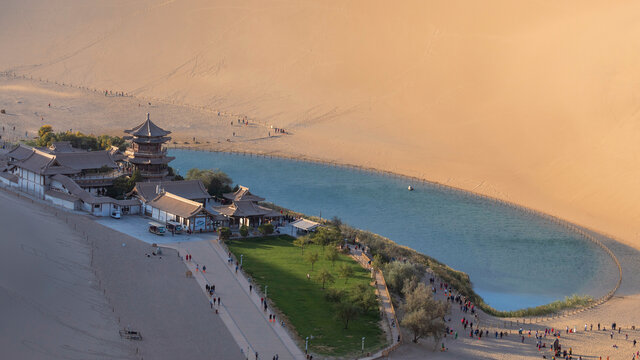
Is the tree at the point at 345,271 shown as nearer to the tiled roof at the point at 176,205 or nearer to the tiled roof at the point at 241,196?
the tiled roof at the point at 176,205

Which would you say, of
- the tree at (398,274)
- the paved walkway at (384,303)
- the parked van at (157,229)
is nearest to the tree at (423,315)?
the paved walkway at (384,303)

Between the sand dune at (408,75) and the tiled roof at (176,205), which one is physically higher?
the sand dune at (408,75)

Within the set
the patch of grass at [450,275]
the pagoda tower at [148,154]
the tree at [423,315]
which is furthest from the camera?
the pagoda tower at [148,154]

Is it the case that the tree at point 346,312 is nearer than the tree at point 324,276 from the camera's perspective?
Yes

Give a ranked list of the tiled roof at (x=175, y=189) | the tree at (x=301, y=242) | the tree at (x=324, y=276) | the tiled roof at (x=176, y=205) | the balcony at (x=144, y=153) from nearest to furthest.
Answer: the tree at (x=324, y=276), the tree at (x=301, y=242), the tiled roof at (x=176, y=205), the tiled roof at (x=175, y=189), the balcony at (x=144, y=153)

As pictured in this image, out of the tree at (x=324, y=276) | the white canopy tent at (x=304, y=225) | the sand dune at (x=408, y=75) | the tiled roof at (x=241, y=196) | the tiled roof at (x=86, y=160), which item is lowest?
the tree at (x=324, y=276)

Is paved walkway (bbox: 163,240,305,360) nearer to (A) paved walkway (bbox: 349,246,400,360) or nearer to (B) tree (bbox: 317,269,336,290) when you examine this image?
(B) tree (bbox: 317,269,336,290)

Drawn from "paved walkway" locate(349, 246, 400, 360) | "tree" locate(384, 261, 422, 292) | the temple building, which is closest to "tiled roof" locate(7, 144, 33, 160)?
the temple building

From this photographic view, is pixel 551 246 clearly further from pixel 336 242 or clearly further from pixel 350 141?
pixel 350 141
